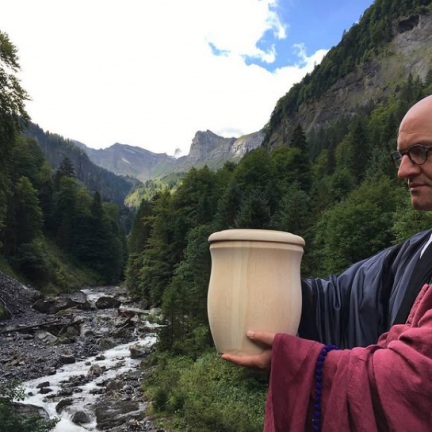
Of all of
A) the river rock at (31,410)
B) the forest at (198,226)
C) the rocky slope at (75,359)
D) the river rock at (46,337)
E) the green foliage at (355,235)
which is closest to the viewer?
the river rock at (31,410)

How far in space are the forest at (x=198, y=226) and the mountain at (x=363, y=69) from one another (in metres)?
5.46

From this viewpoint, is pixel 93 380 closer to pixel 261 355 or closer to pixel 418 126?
pixel 261 355

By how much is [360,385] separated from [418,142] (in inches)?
40.7

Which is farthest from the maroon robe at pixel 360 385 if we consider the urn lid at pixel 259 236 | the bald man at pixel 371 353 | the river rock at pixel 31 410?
the river rock at pixel 31 410

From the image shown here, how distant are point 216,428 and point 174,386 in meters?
4.37

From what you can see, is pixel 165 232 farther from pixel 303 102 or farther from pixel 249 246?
pixel 303 102

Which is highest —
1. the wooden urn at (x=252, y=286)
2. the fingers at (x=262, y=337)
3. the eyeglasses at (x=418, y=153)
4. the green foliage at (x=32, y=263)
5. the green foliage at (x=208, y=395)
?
the eyeglasses at (x=418, y=153)

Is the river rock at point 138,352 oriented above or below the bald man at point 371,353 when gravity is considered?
below

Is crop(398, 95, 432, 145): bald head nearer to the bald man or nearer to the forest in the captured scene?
the bald man

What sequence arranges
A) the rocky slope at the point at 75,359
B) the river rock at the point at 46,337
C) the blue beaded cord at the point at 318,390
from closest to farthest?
the blue beaded cord at the point at 318,390 < the rocky slope at the point at 75,359 < the river rock at the point at 46,337

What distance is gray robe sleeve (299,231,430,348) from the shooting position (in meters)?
2.03

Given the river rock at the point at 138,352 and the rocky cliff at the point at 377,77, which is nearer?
the river rock at the point at 138,352

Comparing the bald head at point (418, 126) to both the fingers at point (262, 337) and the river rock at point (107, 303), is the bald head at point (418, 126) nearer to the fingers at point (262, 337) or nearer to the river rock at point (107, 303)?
the fingers at point (262, 337)

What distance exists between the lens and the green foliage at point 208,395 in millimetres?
11578
